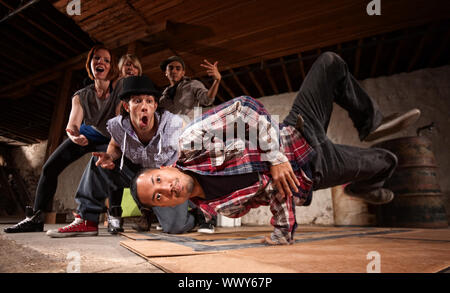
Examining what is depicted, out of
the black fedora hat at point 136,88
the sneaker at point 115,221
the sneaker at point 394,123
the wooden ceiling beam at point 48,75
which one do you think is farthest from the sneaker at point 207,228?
the wooden ceiling beam at point 48,75

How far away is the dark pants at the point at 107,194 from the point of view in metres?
2.55

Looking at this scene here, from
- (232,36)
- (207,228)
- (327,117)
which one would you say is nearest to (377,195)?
(327,117)

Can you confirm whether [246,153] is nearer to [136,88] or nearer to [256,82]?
[136,88]

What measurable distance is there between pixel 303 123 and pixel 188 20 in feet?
10.3

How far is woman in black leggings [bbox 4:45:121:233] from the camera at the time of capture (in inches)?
102

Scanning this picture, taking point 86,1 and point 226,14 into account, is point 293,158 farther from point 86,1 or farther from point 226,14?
point 86,1

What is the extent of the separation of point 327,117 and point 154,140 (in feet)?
5.41

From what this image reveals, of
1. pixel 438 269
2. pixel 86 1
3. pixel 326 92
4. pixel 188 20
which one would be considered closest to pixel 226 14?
pixel 188 20

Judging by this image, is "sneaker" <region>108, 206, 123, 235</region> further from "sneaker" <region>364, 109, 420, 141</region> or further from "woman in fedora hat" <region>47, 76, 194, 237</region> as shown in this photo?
"sneaker" <region>364, 109, 420, 141</region>

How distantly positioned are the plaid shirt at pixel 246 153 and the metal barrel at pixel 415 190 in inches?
105

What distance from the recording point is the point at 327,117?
2.20 metres

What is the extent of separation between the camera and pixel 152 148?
7.80 ft

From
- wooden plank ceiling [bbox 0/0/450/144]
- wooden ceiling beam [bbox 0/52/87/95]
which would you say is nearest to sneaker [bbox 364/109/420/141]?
wooden plank ceiling [bbox 0/0/450/144]

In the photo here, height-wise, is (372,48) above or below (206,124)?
above
